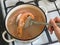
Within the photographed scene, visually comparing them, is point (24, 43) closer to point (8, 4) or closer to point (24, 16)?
point (24, 16)

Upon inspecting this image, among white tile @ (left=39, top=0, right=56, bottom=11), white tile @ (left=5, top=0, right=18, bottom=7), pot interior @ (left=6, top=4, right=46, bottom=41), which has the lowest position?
pot interior @ (left=6, top=4, right=46, bottom=41)

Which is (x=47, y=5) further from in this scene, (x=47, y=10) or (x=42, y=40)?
(x=42, y=40)

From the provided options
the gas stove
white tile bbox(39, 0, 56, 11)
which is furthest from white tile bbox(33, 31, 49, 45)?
white tile bbox(39, 0, 56, 11)

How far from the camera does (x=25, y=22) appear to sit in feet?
2.09

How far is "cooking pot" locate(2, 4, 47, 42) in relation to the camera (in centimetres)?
64

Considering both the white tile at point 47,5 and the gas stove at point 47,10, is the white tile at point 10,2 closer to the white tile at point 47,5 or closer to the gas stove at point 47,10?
the gas stove at point 47,10

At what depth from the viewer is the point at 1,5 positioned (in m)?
0.79

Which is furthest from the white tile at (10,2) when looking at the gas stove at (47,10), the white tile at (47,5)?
the white tile at (47,5)

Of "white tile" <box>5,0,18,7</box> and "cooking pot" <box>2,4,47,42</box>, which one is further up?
"white tile" <box>5,0,18,7</box>

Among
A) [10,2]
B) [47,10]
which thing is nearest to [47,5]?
[47,10]

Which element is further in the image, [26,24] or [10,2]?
[10,2]

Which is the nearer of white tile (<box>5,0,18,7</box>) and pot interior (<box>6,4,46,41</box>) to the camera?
pot interior (<box>6,4,46,41</box>)

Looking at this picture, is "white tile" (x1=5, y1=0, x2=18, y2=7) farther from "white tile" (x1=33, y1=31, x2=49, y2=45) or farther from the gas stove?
"white tile" (x1=33, y1=31, x2=49, y2=45)

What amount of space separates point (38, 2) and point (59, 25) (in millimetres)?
211
